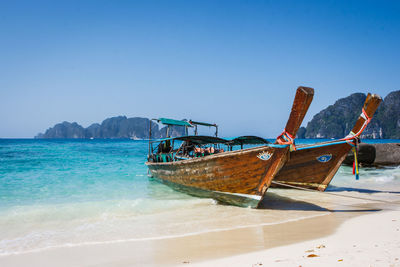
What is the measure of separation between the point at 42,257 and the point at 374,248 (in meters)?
5.19

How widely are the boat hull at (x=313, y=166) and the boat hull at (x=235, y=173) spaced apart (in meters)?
2.00

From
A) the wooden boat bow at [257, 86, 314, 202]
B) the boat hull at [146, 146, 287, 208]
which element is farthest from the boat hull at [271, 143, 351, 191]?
the wooden boat bow at [257, 86, 314, 202]

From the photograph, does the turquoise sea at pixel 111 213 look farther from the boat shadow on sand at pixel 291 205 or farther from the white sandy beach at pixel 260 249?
the white sandy beach at pixel 260 249

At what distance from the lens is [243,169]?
7129 mm

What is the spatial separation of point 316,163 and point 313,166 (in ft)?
0.51

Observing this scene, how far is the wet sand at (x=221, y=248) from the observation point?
165 inches

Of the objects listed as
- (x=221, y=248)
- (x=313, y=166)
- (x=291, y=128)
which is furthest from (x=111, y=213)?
(x=313, y=166)

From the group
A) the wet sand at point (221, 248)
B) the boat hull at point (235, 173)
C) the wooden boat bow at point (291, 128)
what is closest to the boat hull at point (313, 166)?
the boat hull at point (235, 173)

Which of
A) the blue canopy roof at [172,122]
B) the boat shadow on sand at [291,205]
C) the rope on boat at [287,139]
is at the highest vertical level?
the blue canopy roof at [172,122]

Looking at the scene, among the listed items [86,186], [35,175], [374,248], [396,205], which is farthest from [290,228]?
[35,175]

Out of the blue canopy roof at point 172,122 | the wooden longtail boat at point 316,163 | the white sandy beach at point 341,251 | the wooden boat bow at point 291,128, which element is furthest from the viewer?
the blue canopy roof at point 172,122

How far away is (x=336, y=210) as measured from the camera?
290 inches

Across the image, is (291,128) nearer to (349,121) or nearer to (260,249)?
(260,249)

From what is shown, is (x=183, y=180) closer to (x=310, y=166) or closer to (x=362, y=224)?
(x=310, y=166)
